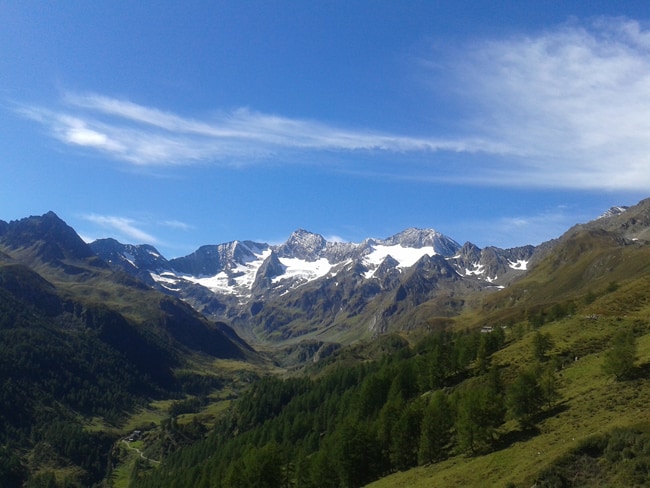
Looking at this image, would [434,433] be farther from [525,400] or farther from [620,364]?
[620,364]

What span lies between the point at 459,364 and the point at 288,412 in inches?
3304

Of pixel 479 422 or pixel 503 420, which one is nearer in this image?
pixel 479 422

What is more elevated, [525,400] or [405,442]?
[525,400]

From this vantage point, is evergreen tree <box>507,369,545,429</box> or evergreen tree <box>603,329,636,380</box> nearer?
evergreen tree <box>603,329,636,380</box>

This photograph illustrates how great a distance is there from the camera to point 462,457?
75250mm

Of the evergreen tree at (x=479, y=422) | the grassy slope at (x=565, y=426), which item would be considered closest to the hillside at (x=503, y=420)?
the evergreen tree at (x=479, y=422)

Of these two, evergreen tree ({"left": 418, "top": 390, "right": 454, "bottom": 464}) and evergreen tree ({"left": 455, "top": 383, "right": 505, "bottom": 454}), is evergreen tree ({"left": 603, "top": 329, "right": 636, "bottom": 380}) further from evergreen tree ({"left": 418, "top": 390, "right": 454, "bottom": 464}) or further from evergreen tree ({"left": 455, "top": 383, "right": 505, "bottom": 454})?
evergreen tree ({"left": 418, "top": 390, "right": 454, "bottom": 464})

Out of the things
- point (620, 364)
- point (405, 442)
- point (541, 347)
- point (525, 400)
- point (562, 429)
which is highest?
point (620, 364)

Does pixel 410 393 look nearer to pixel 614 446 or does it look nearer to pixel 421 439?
pixel 421 439

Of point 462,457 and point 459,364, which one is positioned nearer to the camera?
point 462,457

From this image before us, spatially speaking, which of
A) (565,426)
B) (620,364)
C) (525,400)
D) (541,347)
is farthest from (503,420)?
(541,347)

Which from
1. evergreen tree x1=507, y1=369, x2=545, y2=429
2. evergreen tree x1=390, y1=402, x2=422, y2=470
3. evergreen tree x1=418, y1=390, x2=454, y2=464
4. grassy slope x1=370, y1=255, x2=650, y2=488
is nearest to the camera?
grassy slope x1=370, y1=255, x2=650, y2=488

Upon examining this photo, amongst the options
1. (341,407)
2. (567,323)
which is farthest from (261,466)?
(567,323)

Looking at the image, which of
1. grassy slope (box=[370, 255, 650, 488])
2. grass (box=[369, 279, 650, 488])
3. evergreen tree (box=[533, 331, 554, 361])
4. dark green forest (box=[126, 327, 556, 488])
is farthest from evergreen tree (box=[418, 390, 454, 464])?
evergreen tree (box=[533, 331, 554, 361])
